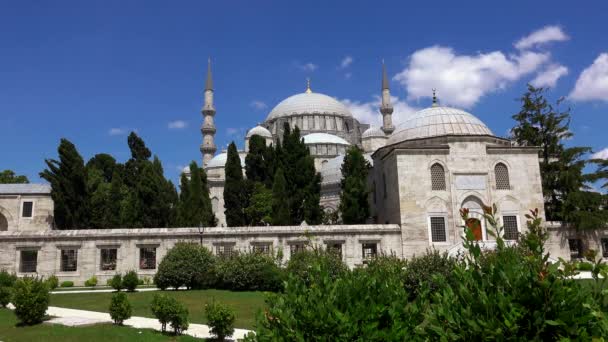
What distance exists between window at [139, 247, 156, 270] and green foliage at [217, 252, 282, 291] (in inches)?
242

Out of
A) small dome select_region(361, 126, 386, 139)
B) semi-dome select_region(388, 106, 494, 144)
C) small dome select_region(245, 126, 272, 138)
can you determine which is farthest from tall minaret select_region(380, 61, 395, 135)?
semi-dome select_region(388, 106, 494, 144)

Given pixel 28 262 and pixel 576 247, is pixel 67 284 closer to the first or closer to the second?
pixel 28 262

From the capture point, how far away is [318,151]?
5162 cm

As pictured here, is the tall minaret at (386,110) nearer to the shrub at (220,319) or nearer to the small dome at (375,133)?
the small dome at (375,133)

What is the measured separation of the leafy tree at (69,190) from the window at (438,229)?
21.0 m

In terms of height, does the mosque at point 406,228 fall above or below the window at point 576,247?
above

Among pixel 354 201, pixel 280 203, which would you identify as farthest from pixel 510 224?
pixel 280 203

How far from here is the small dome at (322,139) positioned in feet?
172

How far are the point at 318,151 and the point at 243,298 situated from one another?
35.2 m

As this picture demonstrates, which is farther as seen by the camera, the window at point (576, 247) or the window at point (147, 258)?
the window at point (576, 247)

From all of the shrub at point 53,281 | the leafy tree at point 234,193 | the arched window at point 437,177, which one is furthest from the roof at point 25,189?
the arched window at point 437,177

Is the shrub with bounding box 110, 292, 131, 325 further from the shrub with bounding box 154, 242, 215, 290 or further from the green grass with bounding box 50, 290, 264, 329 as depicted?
the shrub with bounding box 154, 242, 215, 290

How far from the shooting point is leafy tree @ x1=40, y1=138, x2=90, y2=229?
29.8m

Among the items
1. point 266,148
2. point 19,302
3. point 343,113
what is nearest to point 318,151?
point 343,113
